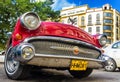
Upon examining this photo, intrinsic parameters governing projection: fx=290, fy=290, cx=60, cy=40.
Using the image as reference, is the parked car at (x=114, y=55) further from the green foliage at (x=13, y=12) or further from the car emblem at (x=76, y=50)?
the green foliage at (x=13, y=12)

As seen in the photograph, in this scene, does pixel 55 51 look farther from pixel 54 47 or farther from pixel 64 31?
pixel 64 31

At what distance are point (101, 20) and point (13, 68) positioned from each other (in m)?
76.0

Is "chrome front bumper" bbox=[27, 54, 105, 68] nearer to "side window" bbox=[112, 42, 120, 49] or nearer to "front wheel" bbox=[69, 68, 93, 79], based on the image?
"front wheel" bbox=[69, 68, 93, 79]

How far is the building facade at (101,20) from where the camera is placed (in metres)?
80.1

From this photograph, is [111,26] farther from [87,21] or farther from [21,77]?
[21,77]

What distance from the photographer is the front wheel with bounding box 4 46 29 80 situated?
16.8ft

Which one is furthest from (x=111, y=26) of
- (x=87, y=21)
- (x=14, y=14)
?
(x=14, y=14)

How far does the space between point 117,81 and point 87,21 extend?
7870cm

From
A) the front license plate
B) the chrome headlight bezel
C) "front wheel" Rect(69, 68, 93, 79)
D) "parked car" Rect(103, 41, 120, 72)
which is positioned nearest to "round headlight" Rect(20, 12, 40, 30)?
the chrome headlight bezel

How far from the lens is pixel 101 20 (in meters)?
80.1

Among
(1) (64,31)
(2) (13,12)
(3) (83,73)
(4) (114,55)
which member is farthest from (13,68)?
(2) (13,12)

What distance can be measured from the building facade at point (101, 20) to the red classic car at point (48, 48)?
73.5 metres

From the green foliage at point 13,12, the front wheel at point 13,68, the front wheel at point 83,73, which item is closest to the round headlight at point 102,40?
the front wheel at point 83,73

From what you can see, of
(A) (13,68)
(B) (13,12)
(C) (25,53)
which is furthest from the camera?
(B) (13,12)
